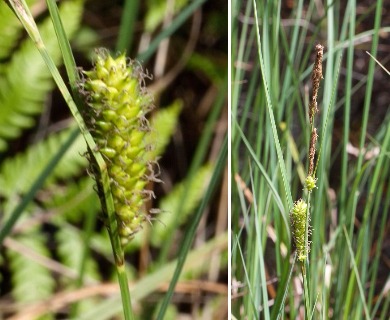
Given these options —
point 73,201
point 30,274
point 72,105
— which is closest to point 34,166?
point 73,201

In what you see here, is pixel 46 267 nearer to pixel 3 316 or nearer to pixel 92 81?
pixel 3 316

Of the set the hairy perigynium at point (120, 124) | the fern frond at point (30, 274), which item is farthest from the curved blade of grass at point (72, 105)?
the fern frond at point (30, 274)

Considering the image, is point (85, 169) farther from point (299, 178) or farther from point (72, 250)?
point (299, 178)

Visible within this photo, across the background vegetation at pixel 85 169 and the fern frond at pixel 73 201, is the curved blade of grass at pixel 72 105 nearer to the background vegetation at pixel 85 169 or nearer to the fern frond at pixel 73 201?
the background vegetation at pixel 85 169

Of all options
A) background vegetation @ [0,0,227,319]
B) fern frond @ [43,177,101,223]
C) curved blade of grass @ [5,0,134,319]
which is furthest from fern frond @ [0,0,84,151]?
curved blade of grass @ [5,0,134,319]

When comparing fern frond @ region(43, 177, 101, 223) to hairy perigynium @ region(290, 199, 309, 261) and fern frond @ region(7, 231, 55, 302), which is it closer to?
fern frond @ region(7, 231, 55, 302)

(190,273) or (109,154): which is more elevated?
(109,154)

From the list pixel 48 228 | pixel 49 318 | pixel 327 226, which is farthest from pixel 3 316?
pixel 327 226
